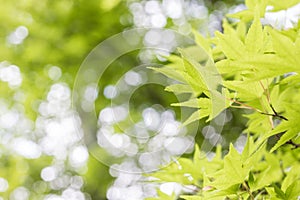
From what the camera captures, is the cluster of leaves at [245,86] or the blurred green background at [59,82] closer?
the cluster of leaves at [245,86]

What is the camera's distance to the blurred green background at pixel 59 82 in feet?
5.94

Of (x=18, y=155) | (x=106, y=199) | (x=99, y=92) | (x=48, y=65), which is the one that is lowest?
(x=106, y=199)

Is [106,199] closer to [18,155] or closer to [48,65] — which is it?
[18,155]

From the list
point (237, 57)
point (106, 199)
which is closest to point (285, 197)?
point (237, 57)

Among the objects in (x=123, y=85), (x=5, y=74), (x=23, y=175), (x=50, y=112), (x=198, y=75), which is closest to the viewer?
(x=198, y=75)

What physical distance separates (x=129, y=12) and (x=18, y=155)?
3.10ft

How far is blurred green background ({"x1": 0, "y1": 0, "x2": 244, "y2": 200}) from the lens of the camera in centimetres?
181

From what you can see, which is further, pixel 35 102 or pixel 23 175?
pixel 35 102

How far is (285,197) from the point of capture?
0.53 m

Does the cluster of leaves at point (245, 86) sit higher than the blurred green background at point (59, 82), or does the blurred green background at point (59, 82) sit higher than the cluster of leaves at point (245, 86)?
the cluster of leaves at point (245, 86)

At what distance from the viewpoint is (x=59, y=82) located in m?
2.09

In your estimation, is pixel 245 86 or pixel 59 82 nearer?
pixel 245 86

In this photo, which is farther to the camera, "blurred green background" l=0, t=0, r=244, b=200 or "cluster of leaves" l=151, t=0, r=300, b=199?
"blurred green background" l=0, t=0, r=244, b=200

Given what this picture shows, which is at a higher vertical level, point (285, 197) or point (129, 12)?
point (285, 197)
